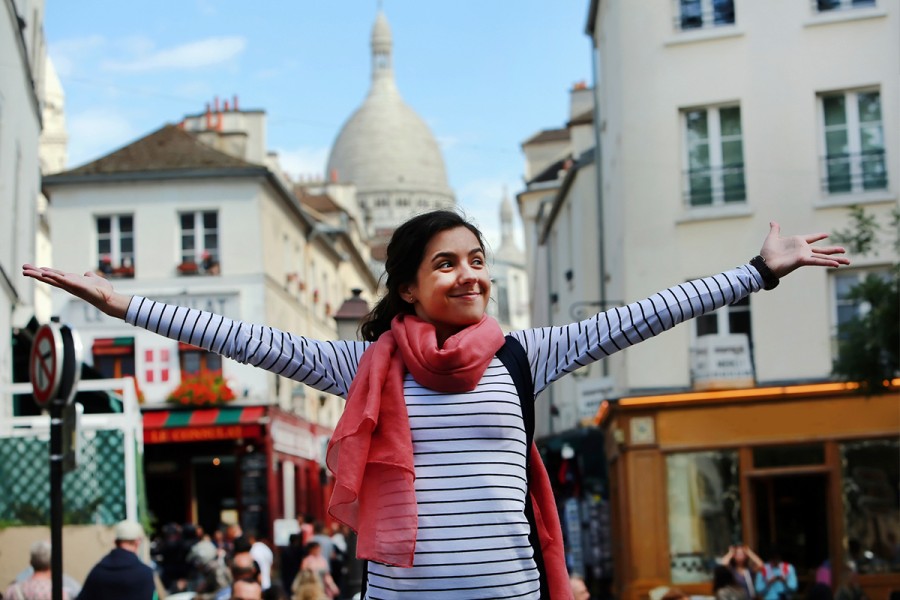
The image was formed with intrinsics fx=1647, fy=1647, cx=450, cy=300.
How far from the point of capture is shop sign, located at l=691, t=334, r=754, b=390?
1028 inches

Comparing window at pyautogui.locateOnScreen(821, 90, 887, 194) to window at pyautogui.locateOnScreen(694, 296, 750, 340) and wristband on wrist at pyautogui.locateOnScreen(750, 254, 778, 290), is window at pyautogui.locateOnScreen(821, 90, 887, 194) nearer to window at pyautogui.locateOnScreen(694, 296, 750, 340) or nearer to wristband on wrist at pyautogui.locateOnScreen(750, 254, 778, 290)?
window at pyautogui.locateOnScreen(694, 296, 750, 340)

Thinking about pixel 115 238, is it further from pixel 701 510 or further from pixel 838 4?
pixel 838 4

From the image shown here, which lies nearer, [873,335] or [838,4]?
[873,335]

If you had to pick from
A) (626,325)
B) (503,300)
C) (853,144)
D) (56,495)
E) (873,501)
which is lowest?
(873,501)

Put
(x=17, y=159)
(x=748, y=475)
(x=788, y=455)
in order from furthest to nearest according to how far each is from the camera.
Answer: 1. (x=748, y=475)
2. (x=788, y=455)
3. (x=17, y=159)

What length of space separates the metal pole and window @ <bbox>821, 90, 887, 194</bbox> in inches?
735

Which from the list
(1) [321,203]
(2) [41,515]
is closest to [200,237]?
(1) [321,203]

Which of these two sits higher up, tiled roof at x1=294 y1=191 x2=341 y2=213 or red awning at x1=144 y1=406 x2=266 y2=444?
tiled roof at x1=294 y1=191 x2=341 y2=213

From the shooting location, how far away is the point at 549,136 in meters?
60.2

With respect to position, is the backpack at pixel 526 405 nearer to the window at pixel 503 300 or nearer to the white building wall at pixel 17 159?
the white building wall at pixel 17 159

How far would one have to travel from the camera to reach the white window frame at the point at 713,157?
26.7 m

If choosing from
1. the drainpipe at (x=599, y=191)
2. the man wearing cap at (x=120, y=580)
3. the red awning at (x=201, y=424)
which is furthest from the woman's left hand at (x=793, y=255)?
the red awning at (x=201, y=424)

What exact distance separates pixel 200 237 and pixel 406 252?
38042mm

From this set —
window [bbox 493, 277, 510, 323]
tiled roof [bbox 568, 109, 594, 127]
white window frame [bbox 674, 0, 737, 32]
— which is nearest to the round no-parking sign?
white window frame [bbox 674, 0, 737, 32]
